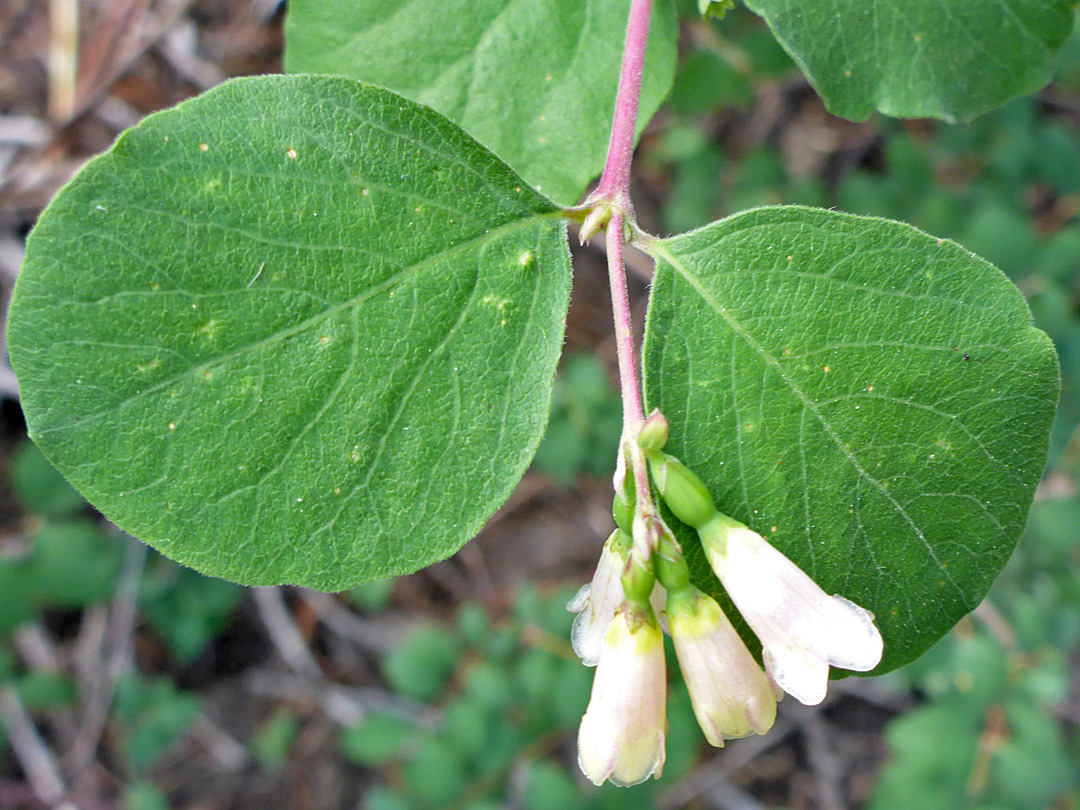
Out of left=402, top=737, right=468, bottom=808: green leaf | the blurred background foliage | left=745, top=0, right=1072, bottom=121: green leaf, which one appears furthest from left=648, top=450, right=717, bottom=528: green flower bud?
left=402, top=737, right=468, bottom=808: green leaf

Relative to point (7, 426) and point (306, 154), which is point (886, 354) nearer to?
point (306, 154)

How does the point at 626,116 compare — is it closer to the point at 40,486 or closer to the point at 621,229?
the point at 621,229

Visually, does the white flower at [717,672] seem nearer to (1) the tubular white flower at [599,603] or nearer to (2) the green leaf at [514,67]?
(1) the tubular white flower at [599,603]

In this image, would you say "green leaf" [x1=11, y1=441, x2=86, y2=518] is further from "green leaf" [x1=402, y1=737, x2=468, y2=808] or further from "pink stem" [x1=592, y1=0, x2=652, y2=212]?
"pink stem" [x1=592, y1=0, x2=652, y2=212]

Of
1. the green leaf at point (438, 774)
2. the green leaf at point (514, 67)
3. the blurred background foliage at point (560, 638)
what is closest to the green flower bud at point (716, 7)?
the green leaf at point (514, 67)

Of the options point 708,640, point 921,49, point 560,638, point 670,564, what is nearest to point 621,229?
point 670,564

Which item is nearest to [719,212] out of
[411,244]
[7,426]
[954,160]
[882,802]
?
[954,160]
